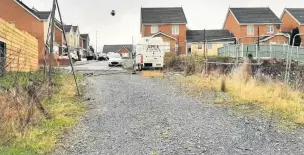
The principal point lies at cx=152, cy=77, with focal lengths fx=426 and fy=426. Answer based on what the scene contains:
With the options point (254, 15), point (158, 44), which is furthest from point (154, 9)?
point (158, 44)

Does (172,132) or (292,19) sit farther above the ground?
(292,19)

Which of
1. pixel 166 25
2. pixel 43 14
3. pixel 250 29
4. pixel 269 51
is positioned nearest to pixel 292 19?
pixel 250 29

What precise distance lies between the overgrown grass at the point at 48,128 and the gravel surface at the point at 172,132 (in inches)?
10.3

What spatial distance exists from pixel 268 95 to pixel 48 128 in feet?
22.7

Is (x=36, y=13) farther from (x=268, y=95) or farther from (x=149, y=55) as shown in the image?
(x=268, y=95)

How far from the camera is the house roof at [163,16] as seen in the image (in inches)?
2596

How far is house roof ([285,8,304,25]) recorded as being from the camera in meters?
67.8

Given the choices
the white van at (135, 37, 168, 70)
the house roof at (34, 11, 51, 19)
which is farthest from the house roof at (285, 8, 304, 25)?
the white van at (135, 37, 168, 70)

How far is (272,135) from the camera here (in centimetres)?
859

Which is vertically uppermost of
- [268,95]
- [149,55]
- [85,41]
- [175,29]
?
[85,41]

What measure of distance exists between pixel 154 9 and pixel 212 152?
6270 cm

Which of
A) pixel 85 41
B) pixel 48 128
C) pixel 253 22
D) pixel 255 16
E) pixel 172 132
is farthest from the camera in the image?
pixel 85 41

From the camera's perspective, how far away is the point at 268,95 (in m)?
12.8

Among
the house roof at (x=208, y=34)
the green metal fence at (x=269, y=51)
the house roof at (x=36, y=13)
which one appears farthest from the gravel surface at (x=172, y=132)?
the house roof at (x=208, y=34)
